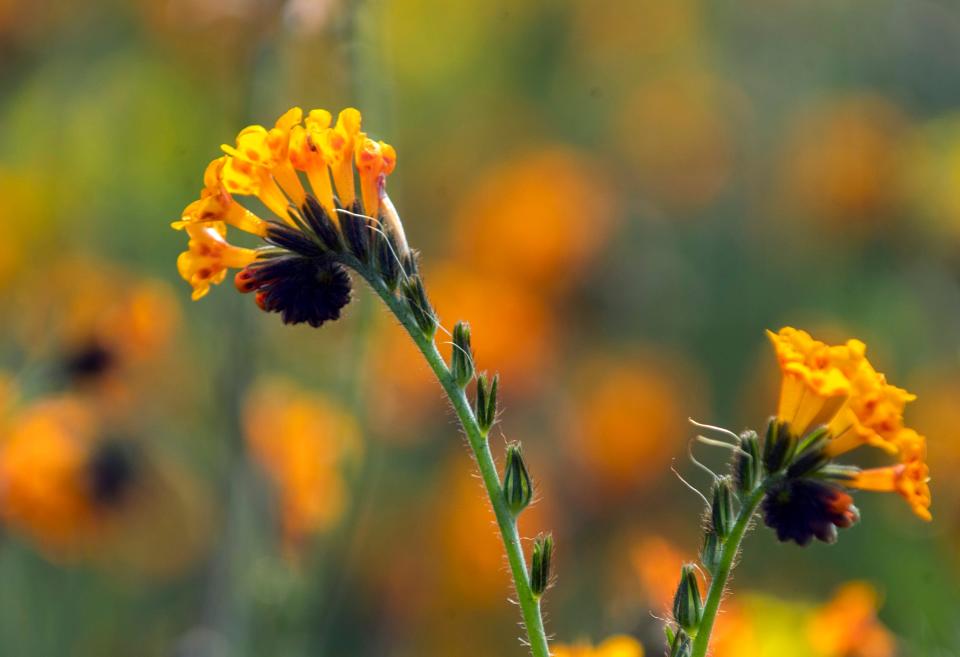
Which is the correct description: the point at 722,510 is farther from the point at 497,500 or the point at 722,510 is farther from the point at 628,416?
the point at 628,416

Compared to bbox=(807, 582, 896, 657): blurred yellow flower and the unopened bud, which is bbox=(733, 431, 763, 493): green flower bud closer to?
the unopened bud

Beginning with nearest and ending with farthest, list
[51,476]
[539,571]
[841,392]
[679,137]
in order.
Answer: [539,571], [841,392], [51,476], [679,137]

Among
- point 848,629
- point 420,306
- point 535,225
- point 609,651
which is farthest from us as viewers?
point 535,225

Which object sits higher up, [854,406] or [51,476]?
[854,406]

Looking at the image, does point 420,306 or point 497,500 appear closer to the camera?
point 497,500

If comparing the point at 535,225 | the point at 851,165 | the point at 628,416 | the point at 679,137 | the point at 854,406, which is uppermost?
the point at 679,137

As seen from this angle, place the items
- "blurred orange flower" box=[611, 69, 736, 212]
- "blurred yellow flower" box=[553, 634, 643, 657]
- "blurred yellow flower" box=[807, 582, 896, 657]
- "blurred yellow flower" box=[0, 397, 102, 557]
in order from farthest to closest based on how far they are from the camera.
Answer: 1. "blurred orange flower" box=[611, 69, 736, 212]
2. "blurred yellow flower" box=[0, 397, 102, 557]
3. "blurred yellow flower" box=[807, 582, 896, 657]
4. "blurred yellow flower" box=[553, 634, 643, 657]

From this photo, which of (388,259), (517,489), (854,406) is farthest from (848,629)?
(388,259)

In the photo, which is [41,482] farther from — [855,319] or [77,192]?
[855,319]

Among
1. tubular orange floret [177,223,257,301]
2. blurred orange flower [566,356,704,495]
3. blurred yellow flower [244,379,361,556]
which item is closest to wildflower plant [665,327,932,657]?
tubular orange floret [177,223,257,301]
